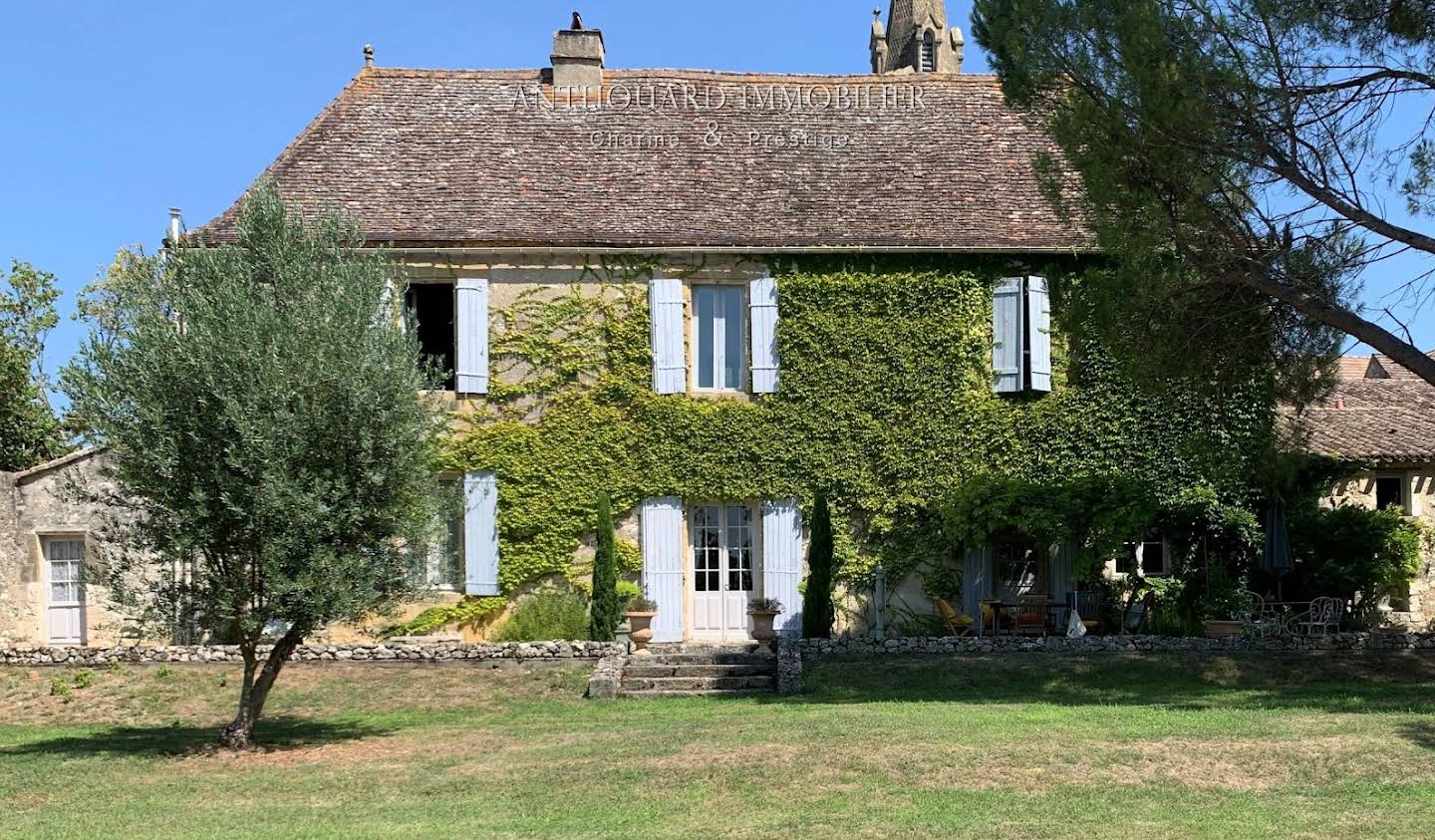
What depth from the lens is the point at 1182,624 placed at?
16859mm

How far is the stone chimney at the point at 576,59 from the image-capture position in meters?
20.2

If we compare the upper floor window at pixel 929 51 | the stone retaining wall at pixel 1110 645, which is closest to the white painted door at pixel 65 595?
the stone retaining wall at pixel 1110 645

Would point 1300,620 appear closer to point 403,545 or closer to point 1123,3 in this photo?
point 1123,3

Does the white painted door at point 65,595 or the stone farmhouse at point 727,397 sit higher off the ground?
the stone farmhouse at point 727,397

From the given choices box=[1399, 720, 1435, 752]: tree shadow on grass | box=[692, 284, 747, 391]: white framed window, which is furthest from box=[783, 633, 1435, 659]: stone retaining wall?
box=[1399, 720, 1435, 752]: tree shadow on grass

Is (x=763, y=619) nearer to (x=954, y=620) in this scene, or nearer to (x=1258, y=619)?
(x=954, y=620)

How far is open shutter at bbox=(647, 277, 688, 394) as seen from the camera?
1759 centimetres

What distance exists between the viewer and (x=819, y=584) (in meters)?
16.6

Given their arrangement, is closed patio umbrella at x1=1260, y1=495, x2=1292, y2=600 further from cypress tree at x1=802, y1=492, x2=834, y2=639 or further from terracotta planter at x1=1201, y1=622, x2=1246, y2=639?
cypress tree at x1=802, y1=492, x2=834, y2=639

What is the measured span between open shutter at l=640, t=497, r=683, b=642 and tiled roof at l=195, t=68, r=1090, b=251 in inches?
137

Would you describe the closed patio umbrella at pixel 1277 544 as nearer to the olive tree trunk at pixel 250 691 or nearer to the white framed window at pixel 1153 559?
the white framed window at pixel 1153 559

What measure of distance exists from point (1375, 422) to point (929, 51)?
27.5 meters

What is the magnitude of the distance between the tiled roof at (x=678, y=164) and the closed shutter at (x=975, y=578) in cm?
405

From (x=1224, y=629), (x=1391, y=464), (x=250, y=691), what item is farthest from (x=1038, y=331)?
(x=250, y=691)
